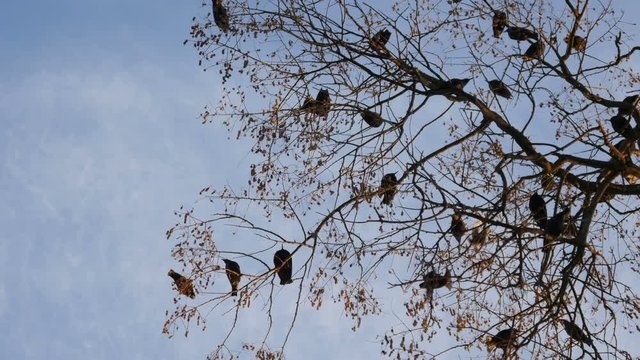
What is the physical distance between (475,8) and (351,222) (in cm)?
242

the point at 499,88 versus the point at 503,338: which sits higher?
the point at 499,88

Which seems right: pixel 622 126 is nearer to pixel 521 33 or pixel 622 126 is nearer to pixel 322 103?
pixel 521 33

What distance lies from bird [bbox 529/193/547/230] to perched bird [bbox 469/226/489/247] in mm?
413

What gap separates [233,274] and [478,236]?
206 centimetres

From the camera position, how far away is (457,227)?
683 cm

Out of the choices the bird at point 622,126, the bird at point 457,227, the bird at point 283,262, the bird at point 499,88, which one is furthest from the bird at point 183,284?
the bird at point 622,126

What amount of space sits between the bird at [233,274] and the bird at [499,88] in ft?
8.94

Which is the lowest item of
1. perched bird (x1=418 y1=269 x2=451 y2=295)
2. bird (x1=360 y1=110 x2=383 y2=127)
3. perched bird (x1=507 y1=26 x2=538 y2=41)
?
perched bird (x1=418 y1=269 x2=451 y2=295)

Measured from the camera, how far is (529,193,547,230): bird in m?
6.76

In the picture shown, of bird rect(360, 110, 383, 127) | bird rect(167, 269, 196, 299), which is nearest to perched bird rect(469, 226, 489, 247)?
bird rect(360, 110, 383, 127)

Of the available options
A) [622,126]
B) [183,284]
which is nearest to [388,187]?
[183,284]

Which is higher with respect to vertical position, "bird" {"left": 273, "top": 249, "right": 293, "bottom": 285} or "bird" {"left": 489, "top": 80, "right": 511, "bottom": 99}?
"bird" {"left": 489, "top": 80, "right": 511, "bottom": 99}

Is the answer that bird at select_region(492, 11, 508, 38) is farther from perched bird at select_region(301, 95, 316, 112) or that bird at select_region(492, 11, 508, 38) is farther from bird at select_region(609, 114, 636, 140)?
perched bird at select_region(301, 95, 316, 112)

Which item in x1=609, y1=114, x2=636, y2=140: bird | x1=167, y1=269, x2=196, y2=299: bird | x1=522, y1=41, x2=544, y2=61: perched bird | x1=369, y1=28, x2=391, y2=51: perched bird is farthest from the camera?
x1=522, y1=41, x2=544, y2=61: perched bird
